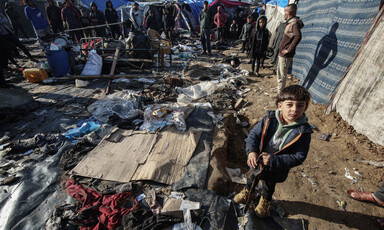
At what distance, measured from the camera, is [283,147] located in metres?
1.61

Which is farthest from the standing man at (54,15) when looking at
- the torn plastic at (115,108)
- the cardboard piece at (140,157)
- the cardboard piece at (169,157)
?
the cardboard piece at (169,157)

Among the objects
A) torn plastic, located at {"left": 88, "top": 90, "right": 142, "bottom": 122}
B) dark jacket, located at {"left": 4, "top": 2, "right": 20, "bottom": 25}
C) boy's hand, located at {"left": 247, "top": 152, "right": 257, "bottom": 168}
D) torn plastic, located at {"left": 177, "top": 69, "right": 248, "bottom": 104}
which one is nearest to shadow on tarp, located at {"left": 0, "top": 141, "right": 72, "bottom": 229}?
torn plastic, located at {"left": 88, "top": 90, "right": 142, "bottom": 122}

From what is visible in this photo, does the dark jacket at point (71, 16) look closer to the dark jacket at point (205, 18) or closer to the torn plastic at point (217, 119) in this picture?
the dark jacket at point (205, 18)

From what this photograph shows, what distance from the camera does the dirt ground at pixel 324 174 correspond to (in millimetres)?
2168

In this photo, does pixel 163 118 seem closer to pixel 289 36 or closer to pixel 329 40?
pixel 289 36

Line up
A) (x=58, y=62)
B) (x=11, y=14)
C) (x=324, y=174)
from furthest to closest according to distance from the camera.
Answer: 1. (x=11, y=14)
2. (x=58, y=62)
3. (x=324, y=174)

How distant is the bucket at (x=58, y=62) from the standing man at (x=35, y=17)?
13.6ft

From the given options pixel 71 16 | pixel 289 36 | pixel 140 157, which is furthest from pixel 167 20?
pixel 140 157

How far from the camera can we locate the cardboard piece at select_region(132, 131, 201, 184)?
2451mm

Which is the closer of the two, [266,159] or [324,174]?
[266,159]

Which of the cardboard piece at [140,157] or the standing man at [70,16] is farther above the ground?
the standing man at [70,16]

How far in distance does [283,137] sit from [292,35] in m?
3.75

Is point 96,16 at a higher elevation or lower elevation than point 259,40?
higher

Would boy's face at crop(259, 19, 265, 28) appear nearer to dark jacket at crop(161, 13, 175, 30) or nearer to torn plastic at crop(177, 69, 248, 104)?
torn plastic at crop(177, 69, 248, 104)
